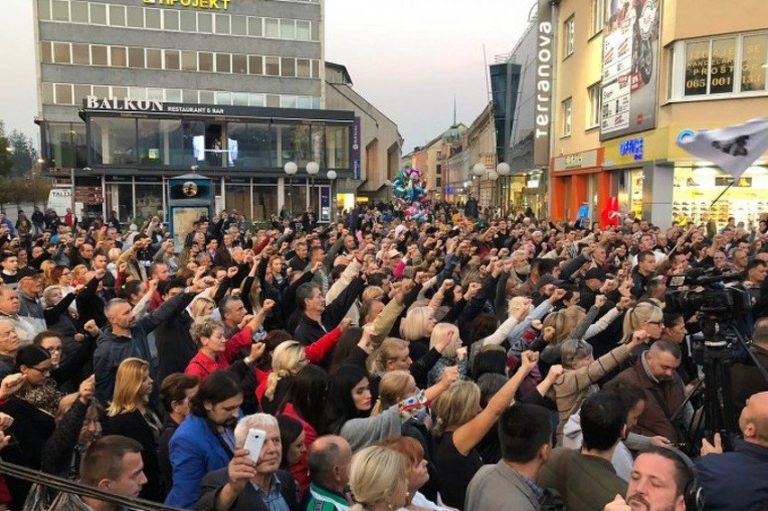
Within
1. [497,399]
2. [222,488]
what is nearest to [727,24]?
[497,399]

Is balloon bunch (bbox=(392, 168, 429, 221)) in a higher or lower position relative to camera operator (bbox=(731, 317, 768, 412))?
higher

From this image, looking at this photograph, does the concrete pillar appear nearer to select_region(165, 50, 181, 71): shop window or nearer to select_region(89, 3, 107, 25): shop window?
select_region(165, 50, 181, 71): shop window

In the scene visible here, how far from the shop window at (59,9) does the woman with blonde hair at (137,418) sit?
47.3 metres

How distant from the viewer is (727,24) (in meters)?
18.3

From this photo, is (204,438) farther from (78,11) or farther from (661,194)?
(78,11)

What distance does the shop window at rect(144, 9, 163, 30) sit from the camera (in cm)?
4506

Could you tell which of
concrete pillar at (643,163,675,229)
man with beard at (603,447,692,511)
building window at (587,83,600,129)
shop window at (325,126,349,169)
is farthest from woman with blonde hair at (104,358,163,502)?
shop window at (325,126,349,169)

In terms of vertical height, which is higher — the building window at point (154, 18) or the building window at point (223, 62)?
the building window at point (154, 18)

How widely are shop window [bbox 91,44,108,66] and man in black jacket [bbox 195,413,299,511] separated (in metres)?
47.8

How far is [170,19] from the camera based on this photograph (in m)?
45.6

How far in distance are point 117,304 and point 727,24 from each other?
19170 millimetres

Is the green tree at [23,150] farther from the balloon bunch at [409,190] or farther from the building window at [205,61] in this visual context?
the balloon bunch at [409,190]

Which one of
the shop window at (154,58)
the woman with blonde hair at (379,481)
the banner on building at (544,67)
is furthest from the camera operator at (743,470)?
the shop window at (154,58)

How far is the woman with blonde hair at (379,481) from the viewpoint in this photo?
2.65 metres
